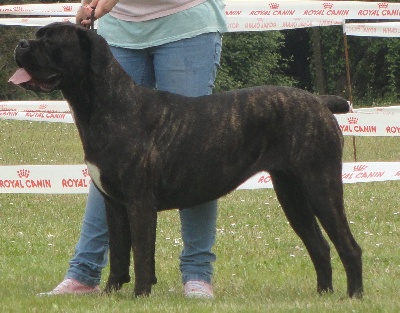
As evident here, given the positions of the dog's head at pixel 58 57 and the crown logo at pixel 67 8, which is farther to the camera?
the crown logo at pixel 67 8

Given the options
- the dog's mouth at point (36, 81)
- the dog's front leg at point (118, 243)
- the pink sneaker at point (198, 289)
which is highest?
the dog's mouth at point (36, 81)

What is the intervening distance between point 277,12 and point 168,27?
6994 millimetres

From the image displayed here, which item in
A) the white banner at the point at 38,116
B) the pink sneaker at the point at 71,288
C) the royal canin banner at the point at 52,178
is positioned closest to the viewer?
the pink sneaker at the point at 71,288

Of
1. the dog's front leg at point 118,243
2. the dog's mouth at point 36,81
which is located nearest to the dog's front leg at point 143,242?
the dog's front leg at point 118,243

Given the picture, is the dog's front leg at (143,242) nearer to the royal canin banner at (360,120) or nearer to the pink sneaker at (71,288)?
the pink sneaker at (71,288)

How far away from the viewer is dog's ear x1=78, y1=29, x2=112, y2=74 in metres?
5.07

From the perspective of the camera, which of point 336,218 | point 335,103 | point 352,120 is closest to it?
point 336,218

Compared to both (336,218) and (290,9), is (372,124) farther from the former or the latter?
(336,218)

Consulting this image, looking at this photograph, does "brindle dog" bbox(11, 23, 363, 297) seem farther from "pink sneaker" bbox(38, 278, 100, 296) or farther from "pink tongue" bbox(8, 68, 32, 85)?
"pink sneaker" bbox(38, 278, 100, 296)

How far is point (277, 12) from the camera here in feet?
40.4

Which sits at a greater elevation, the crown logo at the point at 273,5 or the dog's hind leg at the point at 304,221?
the crown logo at the point at 273,5

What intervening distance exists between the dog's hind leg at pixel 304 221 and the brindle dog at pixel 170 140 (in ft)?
0.31

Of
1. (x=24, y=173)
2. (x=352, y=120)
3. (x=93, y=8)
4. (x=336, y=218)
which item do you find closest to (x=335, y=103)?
(x=336, y=218)

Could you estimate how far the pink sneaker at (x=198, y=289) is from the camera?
5562mm
